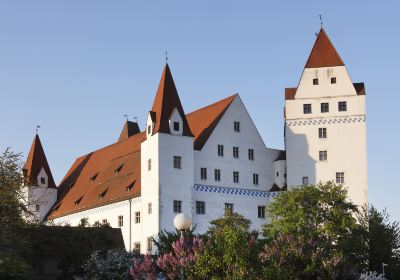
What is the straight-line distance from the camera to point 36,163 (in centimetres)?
7962

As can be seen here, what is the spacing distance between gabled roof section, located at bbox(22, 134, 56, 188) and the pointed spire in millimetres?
31643

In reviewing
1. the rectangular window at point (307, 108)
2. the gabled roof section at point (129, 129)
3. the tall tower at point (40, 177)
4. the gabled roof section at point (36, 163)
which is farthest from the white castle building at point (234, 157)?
the gabled roof section at point (129, 129)

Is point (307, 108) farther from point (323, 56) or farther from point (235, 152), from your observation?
point (235, 152)

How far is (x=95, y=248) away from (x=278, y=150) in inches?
1005

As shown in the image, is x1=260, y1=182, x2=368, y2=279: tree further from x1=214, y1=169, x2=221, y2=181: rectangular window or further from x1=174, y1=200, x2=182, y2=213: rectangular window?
x1=214, y1=169, x2=221, y2=181: rectangular window

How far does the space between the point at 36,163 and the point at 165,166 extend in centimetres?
2683

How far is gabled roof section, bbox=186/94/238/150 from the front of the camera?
61094 millimetres

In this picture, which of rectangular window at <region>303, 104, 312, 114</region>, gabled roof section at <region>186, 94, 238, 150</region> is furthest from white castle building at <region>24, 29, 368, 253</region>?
gabled roof section at <region>186, 94, 238, 150</region>

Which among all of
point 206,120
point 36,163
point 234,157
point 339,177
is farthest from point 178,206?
point 36,163

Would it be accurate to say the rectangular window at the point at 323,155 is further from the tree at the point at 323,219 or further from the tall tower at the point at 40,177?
the tall tower at the point at 40,177

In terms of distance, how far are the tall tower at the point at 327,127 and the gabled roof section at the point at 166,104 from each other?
9426mm

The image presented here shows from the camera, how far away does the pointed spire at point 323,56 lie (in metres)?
63.0

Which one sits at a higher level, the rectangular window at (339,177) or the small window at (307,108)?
the small window at (307,108)

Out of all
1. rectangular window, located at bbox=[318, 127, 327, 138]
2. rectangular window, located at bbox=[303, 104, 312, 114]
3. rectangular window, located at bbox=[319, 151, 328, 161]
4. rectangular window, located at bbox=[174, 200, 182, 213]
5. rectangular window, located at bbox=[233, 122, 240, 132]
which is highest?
rectangular window, located at bbox=[303, 104, 312, 114]
